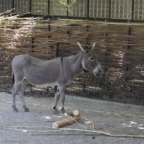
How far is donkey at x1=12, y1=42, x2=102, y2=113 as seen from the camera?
8070 millimetres

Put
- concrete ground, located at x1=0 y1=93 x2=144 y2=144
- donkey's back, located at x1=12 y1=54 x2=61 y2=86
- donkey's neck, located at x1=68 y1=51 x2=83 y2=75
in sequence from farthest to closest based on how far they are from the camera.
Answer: donkey's back, located at x1=12 y1=54 x2=61 y2=86 → donkey's neck, located at x1=68 y1=51 x2=83 y2=75 → concrete ground, located at x1=0 y1=93 x2=144 y2=144

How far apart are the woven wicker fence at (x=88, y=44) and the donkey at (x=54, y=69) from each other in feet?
5.58

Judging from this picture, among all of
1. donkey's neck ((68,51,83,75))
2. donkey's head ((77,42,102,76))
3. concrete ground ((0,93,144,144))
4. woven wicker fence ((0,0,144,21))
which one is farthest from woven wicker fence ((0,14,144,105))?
donkey's head ((77,42,102,76))

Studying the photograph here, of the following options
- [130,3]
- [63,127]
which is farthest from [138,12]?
[63,127]

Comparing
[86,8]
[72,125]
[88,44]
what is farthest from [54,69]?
[86,8]

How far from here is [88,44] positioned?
9969 millimetres

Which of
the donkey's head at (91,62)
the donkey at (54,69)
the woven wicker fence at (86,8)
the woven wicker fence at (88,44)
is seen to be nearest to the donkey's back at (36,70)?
the donkey at (54,69)

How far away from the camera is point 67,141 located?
6543 mm

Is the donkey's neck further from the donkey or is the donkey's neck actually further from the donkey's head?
the donkey's head

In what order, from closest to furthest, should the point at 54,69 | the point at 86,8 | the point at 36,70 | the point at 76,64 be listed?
1. the point at 76,64
2. the point at 54,69
3. the point at 36,70
4. the point at 86,8

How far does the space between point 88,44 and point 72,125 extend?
314 centimetres

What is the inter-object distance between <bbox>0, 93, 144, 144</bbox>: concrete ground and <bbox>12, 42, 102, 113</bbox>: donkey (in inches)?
23.3

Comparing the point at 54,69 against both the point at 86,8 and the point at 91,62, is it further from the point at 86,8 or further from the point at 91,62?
the point at 86,8

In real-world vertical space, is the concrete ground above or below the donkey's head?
below
